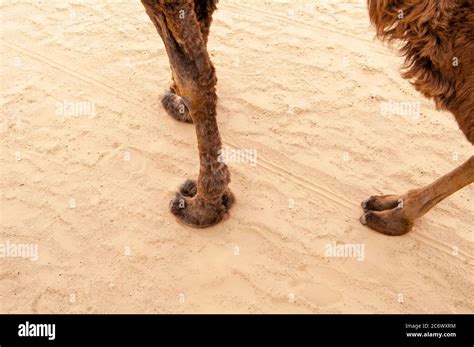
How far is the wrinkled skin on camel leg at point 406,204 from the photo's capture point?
9.90ft

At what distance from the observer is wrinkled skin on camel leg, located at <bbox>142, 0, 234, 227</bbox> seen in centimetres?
256

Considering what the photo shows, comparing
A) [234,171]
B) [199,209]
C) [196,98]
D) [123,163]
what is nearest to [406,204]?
[234,171]

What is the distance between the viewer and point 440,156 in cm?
391

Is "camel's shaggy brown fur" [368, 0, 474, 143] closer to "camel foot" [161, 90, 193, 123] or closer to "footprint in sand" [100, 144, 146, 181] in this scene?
"camel foot" [161, 90, 193, 123]

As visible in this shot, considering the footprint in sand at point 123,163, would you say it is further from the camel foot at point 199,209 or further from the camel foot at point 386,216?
the camel foot at point 386,216

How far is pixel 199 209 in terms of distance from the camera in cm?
338

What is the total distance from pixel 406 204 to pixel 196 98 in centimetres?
164

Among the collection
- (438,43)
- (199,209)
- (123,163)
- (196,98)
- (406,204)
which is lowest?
(123,163)

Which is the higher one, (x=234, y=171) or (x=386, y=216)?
(x=386, y=216)

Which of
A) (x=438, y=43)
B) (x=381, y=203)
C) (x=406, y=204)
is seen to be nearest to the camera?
(x=438, y=43)

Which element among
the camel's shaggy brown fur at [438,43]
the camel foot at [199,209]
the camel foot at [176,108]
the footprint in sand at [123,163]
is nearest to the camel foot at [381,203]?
the camel foot at [199,209]

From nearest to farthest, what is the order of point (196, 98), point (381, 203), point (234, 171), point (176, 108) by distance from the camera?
point (196, 98) < point (381, 203) < point (234, 171) < point (176, 108)

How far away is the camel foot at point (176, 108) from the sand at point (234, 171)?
0.26 feet

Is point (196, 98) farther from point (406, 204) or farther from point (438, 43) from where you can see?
point (406, 204)
